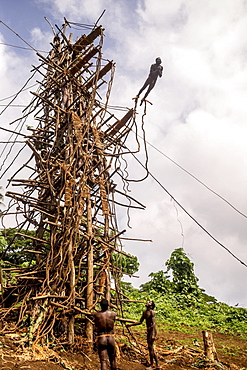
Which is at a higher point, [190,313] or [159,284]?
[159,284]

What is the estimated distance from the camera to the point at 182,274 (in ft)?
68.4

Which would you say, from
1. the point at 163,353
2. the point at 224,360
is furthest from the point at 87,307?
the point at 224,360

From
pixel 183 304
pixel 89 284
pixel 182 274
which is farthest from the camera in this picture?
pixel 182 274

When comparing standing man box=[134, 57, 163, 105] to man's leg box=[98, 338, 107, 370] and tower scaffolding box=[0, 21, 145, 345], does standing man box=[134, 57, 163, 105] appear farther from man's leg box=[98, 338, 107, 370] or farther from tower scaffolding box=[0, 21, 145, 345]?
man's leg box=[98, 338, 107, 370]

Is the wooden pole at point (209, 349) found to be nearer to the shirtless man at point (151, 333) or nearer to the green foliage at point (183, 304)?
the shirtless man at point (151, 333)

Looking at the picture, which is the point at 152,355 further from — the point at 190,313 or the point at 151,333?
the point at 190,313

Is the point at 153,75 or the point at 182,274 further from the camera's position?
the point at 182,274

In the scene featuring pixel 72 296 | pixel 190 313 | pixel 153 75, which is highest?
pixel 153 75

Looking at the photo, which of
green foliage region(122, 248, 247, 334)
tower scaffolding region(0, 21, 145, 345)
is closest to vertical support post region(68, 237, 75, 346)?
tower scaffolding region(0, 21, 145, 345)

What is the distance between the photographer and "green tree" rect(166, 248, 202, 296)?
20.1 meters

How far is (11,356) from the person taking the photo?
493 centimetres

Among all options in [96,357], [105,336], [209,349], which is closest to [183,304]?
[209,349]

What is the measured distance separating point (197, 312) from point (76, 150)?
13085 millimetres

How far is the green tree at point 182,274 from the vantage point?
793 inches
